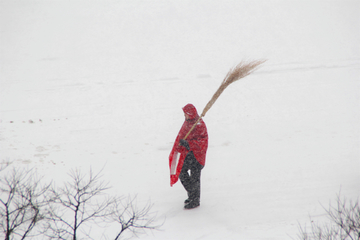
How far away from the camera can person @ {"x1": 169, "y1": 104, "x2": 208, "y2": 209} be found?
396cm

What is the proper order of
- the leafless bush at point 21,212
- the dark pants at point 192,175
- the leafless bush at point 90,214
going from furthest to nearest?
1. the dark pants at point 192,175
2. the leafless bush at point 90,214
3. the leafless bush at point 21,212

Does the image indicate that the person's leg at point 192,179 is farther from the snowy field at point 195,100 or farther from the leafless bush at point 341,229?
the leafless bush at point 341,229

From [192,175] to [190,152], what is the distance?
1.06 feet

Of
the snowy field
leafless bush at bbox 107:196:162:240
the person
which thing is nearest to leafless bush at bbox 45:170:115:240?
leafless bush at bbox 107:196:162:240

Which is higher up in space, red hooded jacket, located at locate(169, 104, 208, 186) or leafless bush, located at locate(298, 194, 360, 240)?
red hooded jacket, located at locate(169, 104, 208, 186)

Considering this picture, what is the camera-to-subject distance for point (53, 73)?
10.7 m

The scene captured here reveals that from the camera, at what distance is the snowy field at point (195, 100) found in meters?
4.55

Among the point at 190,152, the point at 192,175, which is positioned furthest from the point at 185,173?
the point at 190,152

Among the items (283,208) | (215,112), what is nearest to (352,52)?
(215,112)

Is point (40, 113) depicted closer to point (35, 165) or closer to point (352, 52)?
point (35, 165)

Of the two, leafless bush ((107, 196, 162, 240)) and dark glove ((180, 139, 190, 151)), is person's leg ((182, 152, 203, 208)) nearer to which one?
dark glove ((180, 139, 190, 151))

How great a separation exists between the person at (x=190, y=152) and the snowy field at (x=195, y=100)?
0.46m

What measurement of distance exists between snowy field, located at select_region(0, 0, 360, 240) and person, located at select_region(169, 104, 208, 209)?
457 millimetres

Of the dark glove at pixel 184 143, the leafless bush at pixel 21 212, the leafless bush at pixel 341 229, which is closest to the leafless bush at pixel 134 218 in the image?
the leafless bush at pixel 21 212
